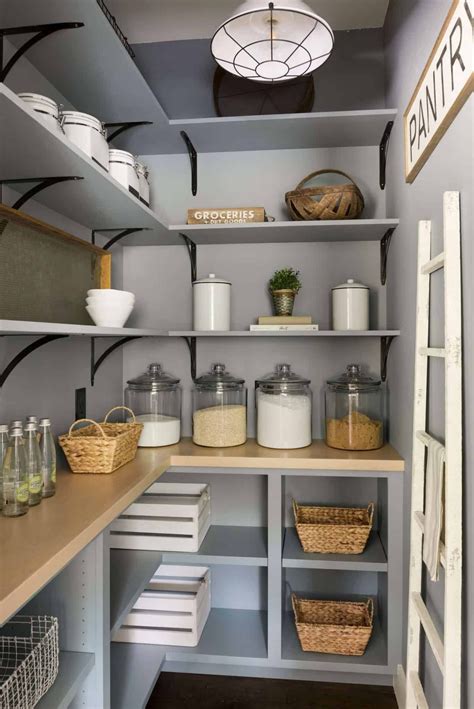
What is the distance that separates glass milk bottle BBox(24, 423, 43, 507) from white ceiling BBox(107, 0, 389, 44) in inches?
→ 71.0

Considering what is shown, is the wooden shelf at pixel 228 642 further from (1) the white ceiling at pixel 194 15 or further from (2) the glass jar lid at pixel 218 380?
(1) the white ceiling at pixel 194 15

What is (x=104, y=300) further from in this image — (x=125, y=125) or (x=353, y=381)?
(x=353, y=381)

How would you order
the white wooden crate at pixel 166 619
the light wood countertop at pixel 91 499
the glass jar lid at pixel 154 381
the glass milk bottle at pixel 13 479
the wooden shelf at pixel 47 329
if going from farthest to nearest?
the glass jar lid at pixel 154 381 < the white wooden crate at pixel 166 619 < the glass milk bottle at pixel 13 479 < the wooden shelf at pixel 47 329 < the light wood countertop at pixel 91 499

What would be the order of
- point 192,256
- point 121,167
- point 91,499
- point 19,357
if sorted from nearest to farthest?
point 91,499 < point 19,357 < point 121,167 < point 192,256

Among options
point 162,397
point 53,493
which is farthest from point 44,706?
point 162,397

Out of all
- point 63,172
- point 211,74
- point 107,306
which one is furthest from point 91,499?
point 211,74

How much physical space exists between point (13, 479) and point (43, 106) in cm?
94

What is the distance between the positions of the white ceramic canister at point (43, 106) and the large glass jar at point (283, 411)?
47.7 inches

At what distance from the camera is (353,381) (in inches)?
80.4

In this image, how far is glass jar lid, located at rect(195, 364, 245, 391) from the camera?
6.91ft

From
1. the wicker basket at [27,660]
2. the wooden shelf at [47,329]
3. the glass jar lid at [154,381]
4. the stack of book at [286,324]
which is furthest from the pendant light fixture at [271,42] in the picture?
the wicker basket at [27,660]

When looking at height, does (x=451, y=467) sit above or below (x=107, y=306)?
below

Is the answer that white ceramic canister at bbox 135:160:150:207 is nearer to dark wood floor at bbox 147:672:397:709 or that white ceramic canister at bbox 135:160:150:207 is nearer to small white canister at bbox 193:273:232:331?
small white canister at bbox 193:273:232:331

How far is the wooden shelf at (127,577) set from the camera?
4.85ft
